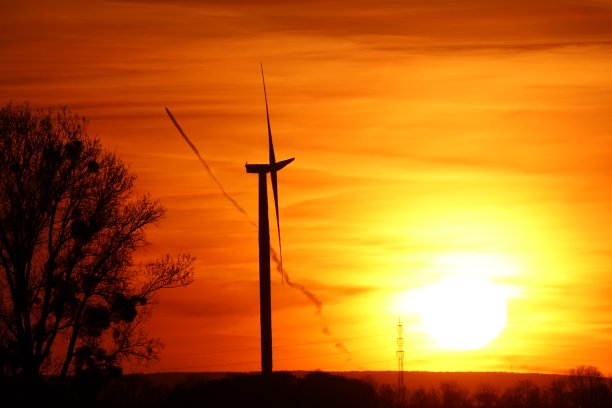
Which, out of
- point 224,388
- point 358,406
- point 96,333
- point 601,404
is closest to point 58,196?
point 96,333

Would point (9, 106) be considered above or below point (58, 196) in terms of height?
above

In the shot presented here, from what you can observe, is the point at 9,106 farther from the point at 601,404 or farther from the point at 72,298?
the point at 601,404

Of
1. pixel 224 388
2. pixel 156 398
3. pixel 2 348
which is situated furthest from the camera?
pixel 156 398

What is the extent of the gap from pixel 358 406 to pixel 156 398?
612 inches

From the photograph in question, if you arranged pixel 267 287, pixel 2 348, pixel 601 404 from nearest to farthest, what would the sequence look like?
pixel 2 348
pixel 267 287
pixel 601 404

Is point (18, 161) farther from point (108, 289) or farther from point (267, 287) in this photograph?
point (267, 287)

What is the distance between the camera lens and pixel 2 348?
217 feet

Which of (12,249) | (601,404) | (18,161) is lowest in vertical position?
(601,404)

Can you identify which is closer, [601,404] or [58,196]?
[58,196]

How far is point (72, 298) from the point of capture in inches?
2672

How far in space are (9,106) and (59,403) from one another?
16443 mm

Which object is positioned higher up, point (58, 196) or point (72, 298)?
point (58, 196)

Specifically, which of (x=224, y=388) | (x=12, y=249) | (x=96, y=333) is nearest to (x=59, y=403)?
(x=96, y=333)

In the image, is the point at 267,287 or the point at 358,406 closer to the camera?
the point at 267,287
